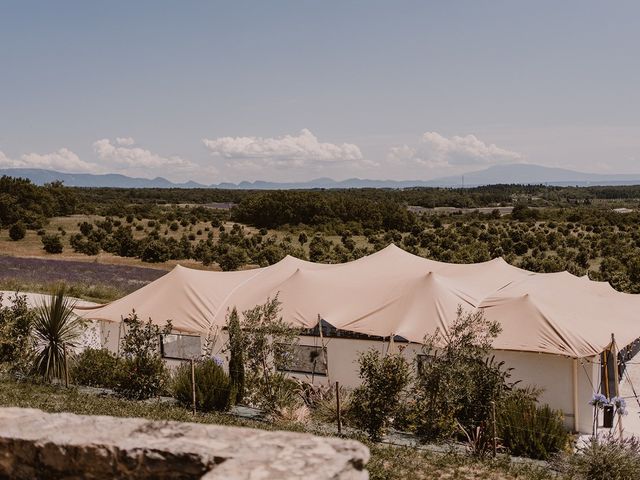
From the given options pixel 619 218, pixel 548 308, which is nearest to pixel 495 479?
pixel 548 308

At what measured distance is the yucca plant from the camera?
15008 mm

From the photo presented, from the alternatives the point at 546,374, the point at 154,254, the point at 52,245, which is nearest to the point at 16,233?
the point at 52,245

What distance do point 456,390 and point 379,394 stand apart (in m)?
1.32

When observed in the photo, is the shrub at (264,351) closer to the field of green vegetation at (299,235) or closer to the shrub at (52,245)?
the field of green vegetation at (299,235)

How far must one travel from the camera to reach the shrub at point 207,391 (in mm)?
12992

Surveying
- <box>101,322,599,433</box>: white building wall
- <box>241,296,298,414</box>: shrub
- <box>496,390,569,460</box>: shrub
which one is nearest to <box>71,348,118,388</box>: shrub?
<box>101,322,599,433</box>: white building wall

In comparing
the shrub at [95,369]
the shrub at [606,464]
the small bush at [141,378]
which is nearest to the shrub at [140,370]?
the small bush at [141,378]

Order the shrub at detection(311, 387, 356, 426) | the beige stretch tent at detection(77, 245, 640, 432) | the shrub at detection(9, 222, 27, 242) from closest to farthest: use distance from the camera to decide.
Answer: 1. the shrub at detection(311, 387, 356, 426)
2. the beige stretch tent at detection(77, 245, 640, 432)
3. the shrub at detection(9, 222, 27, 242)

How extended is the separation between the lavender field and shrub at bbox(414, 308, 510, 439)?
23169mm

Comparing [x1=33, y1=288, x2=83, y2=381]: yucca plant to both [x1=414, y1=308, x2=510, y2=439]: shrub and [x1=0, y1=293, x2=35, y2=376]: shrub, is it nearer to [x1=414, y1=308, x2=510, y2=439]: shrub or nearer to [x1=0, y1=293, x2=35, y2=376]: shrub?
[x1=0, y1=293, x2=35, y2=376]: shrub

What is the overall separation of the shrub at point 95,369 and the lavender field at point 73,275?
1682cm

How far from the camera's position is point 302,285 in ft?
63.7

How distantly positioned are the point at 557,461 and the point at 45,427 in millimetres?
7923

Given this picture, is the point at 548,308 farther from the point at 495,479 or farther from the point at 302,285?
the point at 495,479
